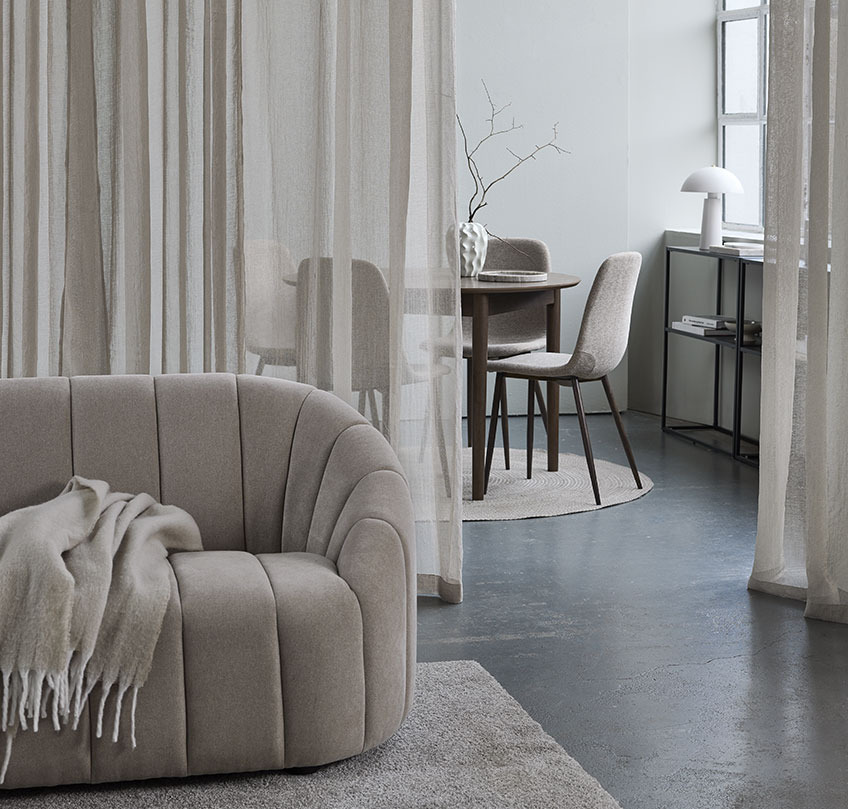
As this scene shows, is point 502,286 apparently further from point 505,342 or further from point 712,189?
point 712,189

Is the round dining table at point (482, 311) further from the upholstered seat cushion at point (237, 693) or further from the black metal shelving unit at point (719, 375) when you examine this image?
the upholstered seat cushion at point (237, 693)

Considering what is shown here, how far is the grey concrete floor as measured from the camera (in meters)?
2.54

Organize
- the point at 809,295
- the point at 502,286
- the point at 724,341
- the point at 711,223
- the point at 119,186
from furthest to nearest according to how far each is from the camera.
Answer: the point at 711,223
the point at 724,341
the point at 502,286
the point at 809,295
the point at 119,186

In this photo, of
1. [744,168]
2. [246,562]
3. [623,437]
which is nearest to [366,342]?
[246,562]

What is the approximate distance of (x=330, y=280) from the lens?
11.7ft

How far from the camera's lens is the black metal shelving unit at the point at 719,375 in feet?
18.1

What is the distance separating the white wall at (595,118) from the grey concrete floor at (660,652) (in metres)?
2.17

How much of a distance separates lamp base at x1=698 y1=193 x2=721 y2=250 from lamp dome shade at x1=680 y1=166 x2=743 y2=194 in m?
0.12

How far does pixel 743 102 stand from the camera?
21.1 feet

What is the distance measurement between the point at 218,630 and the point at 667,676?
1226 mm

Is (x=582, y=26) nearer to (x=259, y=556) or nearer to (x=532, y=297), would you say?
(x=532, y=297)

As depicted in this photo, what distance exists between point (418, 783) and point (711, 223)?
4.11m

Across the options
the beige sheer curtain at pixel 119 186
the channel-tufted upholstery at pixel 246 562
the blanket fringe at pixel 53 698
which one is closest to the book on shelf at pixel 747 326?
the beige sheer curtain at pixel 119 186

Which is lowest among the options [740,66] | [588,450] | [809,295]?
[588,450]
